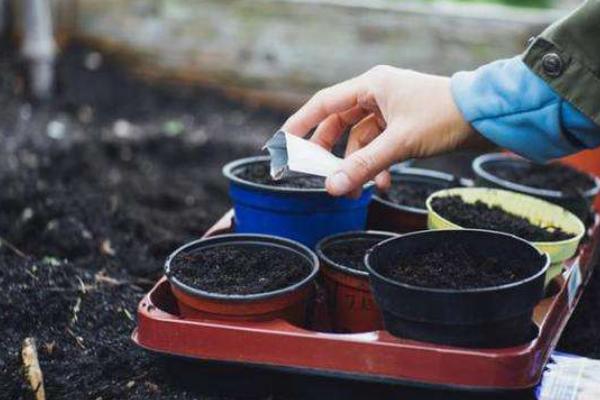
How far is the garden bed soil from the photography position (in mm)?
1946

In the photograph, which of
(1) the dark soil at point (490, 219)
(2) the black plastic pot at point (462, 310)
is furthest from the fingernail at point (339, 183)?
(1) the dark soil at point (490, 219)

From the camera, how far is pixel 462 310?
1.58 m

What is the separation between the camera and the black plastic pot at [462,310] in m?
1.57

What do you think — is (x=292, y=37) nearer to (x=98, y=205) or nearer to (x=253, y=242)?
(x=98, y=205)

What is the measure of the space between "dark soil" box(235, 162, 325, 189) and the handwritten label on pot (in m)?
0.68

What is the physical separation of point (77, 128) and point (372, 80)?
243cm

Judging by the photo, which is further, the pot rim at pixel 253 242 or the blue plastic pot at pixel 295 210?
the blue plastic pot at pixel 295 210

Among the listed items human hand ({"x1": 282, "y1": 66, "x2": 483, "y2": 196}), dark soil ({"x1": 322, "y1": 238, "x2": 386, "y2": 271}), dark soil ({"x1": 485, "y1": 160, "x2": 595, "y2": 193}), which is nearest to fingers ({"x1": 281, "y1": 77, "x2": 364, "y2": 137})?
human hand ({"x1": 282, "y1": 66, "x2": 483, "y2": 196})

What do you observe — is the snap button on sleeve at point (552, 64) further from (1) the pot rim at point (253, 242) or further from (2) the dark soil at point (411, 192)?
(2) the dark soil at point (411, 192)

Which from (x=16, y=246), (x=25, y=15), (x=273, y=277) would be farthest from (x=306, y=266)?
(x=25, y=15)

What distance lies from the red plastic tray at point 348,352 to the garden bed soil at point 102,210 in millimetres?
94

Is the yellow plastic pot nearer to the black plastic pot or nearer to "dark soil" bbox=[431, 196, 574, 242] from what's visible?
"dark soil" bbox=[431, 196, 574, 242]

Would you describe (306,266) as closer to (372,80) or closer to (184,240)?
(372,80)

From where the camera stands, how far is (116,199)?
3219mm
